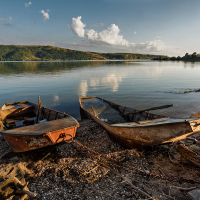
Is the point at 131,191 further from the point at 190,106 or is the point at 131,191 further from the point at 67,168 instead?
the point at 190,106

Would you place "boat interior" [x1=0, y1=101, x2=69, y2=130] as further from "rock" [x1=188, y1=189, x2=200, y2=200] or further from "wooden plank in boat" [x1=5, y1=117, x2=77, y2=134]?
"rock" [x1=188, y1=189, x2=200, y2=200]

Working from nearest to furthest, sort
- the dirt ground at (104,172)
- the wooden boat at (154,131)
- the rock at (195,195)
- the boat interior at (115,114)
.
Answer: the rock at (195,195)
the dirt ground at (104,172)
the wooden boat at (154,131)
the boat interior at (115,114)

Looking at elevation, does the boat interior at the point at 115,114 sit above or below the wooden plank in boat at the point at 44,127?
below

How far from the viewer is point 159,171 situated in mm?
6809

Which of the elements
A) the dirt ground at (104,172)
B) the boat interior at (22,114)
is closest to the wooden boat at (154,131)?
the dirt ground at (104,172)

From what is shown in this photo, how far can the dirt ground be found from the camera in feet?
18.3

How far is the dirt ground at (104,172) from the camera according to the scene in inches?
219

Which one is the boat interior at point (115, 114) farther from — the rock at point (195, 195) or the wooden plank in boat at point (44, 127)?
the rock at point (195, 195)

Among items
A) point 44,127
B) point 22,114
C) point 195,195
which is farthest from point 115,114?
point 22,114

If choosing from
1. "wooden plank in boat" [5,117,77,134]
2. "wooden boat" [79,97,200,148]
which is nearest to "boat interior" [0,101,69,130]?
"wooden plank in boat" [5,117,77,134]

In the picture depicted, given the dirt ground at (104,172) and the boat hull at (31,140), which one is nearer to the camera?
the dirt ground at (104,172)

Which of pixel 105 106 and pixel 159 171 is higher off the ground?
pixel 105 106

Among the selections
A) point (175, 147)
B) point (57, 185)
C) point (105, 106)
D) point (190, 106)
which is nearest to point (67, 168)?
point (57, 185)

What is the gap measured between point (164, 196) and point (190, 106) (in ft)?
57.7
